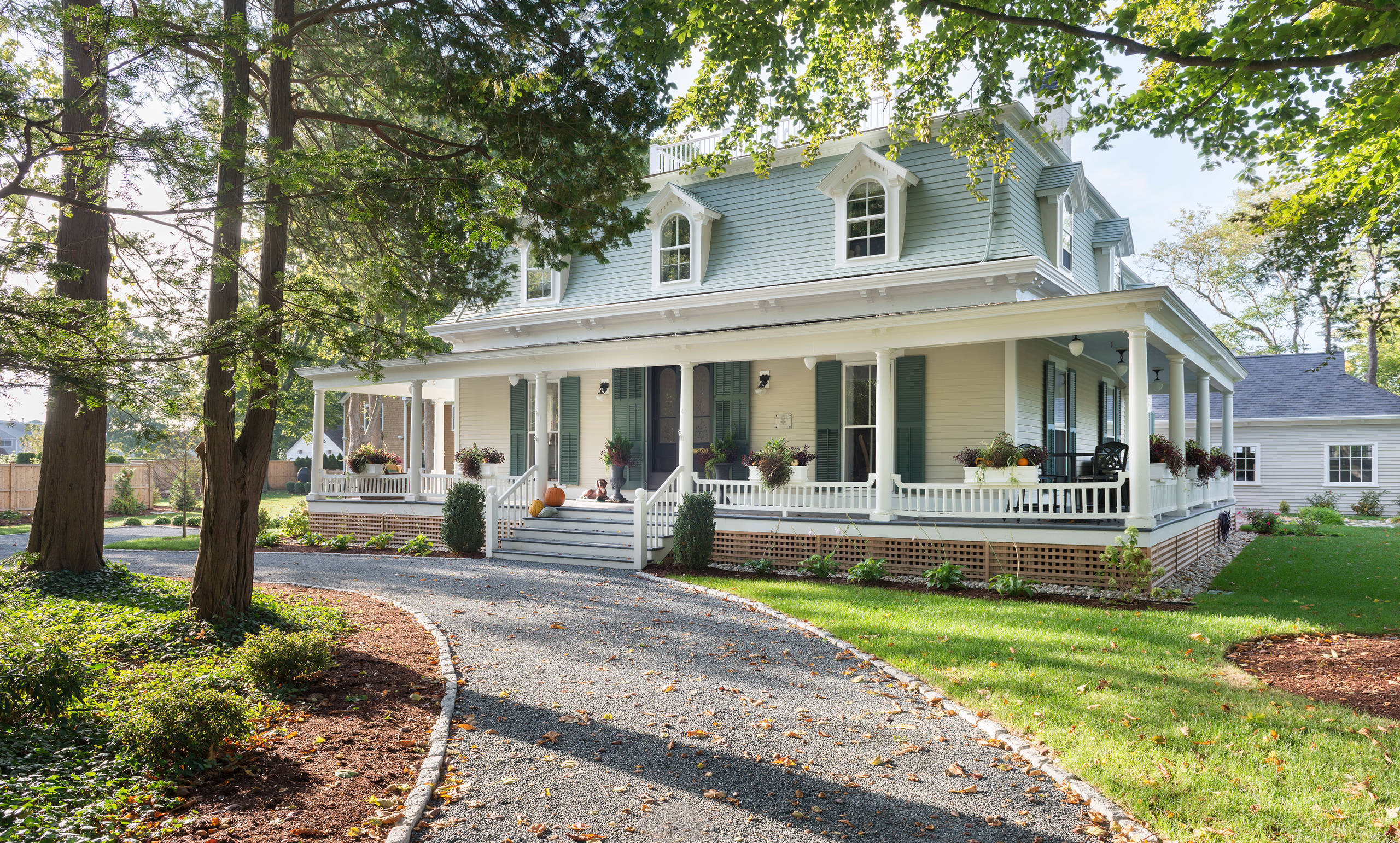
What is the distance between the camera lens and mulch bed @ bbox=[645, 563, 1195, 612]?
9070mm

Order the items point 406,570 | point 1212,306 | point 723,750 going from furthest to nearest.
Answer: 1. point 1212,306
2. point 406,570
3. point 723,750

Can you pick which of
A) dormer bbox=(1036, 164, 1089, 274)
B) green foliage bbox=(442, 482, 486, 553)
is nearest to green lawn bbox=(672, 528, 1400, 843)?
green foliage bbox=(442, 482, 486, 553)

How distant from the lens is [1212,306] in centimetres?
3528

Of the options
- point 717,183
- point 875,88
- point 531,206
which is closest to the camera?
point 531,206

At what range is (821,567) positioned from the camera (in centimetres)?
Answer: 1096

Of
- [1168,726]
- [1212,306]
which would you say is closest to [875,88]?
[1168,726]

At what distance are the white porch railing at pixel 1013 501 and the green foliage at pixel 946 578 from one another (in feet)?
3.10

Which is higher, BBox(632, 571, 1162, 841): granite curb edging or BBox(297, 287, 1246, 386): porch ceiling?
BBox(297, 287, 1246, 386): porch ceiling

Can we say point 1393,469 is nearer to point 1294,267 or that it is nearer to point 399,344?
point 1294,267

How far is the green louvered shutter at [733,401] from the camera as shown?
1431cm

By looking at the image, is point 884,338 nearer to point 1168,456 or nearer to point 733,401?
point 733,401

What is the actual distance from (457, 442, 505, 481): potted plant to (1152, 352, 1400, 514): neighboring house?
70.1 ft

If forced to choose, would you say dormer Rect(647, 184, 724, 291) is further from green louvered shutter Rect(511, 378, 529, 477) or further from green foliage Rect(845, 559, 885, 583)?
green foliage Rect(845, 559, 885, 583)

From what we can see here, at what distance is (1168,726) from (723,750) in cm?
276
